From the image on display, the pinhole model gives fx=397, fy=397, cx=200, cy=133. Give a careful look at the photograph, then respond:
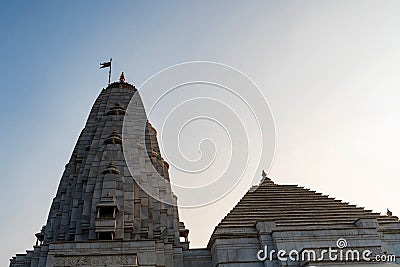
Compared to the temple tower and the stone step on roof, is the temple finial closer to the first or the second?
the temple tower

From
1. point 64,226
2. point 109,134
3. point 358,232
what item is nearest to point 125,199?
point 64,226

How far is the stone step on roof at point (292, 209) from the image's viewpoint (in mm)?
22094

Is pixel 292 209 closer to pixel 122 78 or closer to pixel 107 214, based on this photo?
pixel 107 214

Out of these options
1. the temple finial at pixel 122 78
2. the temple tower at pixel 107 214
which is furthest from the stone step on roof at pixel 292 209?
the temple finial at pixel 122 78

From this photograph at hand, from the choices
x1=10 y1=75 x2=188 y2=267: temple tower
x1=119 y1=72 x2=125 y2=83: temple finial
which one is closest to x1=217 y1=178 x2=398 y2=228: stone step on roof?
x1=10 y1=75 x2=188 y2=267: temple tower

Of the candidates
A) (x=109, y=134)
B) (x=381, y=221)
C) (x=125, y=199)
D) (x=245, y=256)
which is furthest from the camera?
(x=109, y=134)

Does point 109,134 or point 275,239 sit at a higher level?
point 109,134

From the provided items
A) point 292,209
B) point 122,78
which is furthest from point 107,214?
point 122,78

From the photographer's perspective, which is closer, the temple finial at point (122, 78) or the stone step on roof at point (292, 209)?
the stone step on roof at point (292, 209)

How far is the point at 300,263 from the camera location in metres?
19.1

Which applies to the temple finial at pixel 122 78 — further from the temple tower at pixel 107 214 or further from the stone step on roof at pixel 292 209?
the stone step on roof at pixel 292 209

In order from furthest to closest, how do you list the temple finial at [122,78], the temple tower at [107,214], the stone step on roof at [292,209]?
the temple finial at [122,78], the stone step on roof at [292,209], the temple tower at [107,214]

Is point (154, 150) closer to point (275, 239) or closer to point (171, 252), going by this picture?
point (171, 252)

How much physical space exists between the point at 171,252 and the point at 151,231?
355 centimetres
